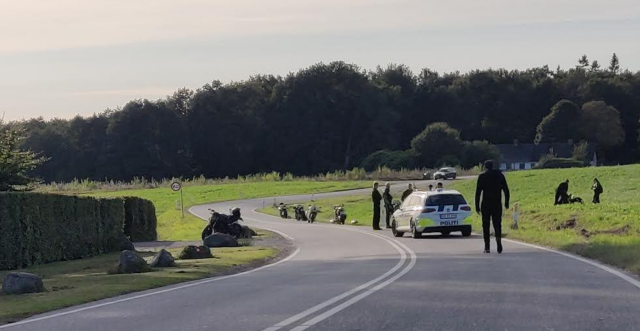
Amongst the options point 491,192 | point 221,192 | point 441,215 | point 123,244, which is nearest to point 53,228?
point 123,244

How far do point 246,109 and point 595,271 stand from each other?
388 feet

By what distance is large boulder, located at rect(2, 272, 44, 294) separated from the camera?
17.6 meters

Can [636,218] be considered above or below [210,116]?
below

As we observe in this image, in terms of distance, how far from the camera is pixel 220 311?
43.3ft

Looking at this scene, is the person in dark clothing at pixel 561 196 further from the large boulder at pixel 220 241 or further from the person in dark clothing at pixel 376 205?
the large boulder at pixel 220 241

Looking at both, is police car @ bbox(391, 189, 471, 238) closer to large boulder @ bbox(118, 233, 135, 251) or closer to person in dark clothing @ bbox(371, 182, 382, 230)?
person in dark clothing @ bbox(371, 182, 382, 230)

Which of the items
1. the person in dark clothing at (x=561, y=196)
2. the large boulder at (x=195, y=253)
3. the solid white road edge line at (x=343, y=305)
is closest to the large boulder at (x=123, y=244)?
the large boulder at (x=195, y=253)

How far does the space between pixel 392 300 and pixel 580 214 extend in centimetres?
2244

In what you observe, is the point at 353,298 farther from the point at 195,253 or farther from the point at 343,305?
the point at 195,253

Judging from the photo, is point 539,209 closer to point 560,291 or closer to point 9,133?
point 9,133

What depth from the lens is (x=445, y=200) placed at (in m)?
32.1

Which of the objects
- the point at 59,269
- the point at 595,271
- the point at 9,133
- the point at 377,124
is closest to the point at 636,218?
the point at 595,271

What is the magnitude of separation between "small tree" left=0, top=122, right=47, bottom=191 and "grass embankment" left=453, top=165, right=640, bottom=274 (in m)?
16.6

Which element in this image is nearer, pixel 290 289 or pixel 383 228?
pixel 290 289
